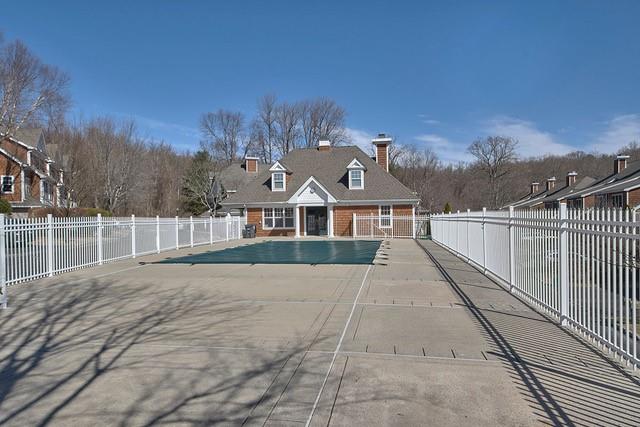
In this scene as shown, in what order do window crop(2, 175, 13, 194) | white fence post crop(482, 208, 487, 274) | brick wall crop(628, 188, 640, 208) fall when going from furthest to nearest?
window crop(2, 175, 13, 194) → brick wall crop(628, 188, 640, 208) → white fence post crop(482, 208, 487, 274)

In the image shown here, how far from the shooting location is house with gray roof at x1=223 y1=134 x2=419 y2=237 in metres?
29.1

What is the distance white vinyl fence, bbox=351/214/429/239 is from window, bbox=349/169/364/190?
2251mm

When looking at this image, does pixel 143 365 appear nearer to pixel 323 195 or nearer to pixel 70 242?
pixel 70 242

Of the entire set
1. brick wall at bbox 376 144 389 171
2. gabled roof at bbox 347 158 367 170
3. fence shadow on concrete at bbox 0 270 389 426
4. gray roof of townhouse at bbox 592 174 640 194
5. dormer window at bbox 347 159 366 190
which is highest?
brick wall at bbox 376 144 389 171

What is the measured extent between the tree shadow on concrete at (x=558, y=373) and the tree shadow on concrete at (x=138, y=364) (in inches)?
81.8

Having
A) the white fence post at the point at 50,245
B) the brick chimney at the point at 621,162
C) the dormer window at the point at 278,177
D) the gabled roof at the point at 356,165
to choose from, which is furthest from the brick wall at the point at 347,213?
the brick chimney at the point at 621,162

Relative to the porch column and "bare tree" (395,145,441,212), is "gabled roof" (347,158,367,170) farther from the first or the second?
"bare tree" (395,145,441,212)

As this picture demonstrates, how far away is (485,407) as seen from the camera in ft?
11.3

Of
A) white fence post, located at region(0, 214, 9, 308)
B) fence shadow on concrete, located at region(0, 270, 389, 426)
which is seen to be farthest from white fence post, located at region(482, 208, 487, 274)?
white fence post, located at region(0, 214, 9, 308)

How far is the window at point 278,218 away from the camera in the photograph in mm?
30734

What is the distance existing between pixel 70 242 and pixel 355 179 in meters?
20.8

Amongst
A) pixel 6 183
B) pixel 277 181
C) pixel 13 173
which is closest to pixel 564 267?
pixel 277 181

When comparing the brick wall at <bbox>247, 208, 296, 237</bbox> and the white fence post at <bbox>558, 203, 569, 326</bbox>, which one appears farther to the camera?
the brick wall at <bbox>247, 208, 296, 237</bbox>

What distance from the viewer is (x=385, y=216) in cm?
2878
